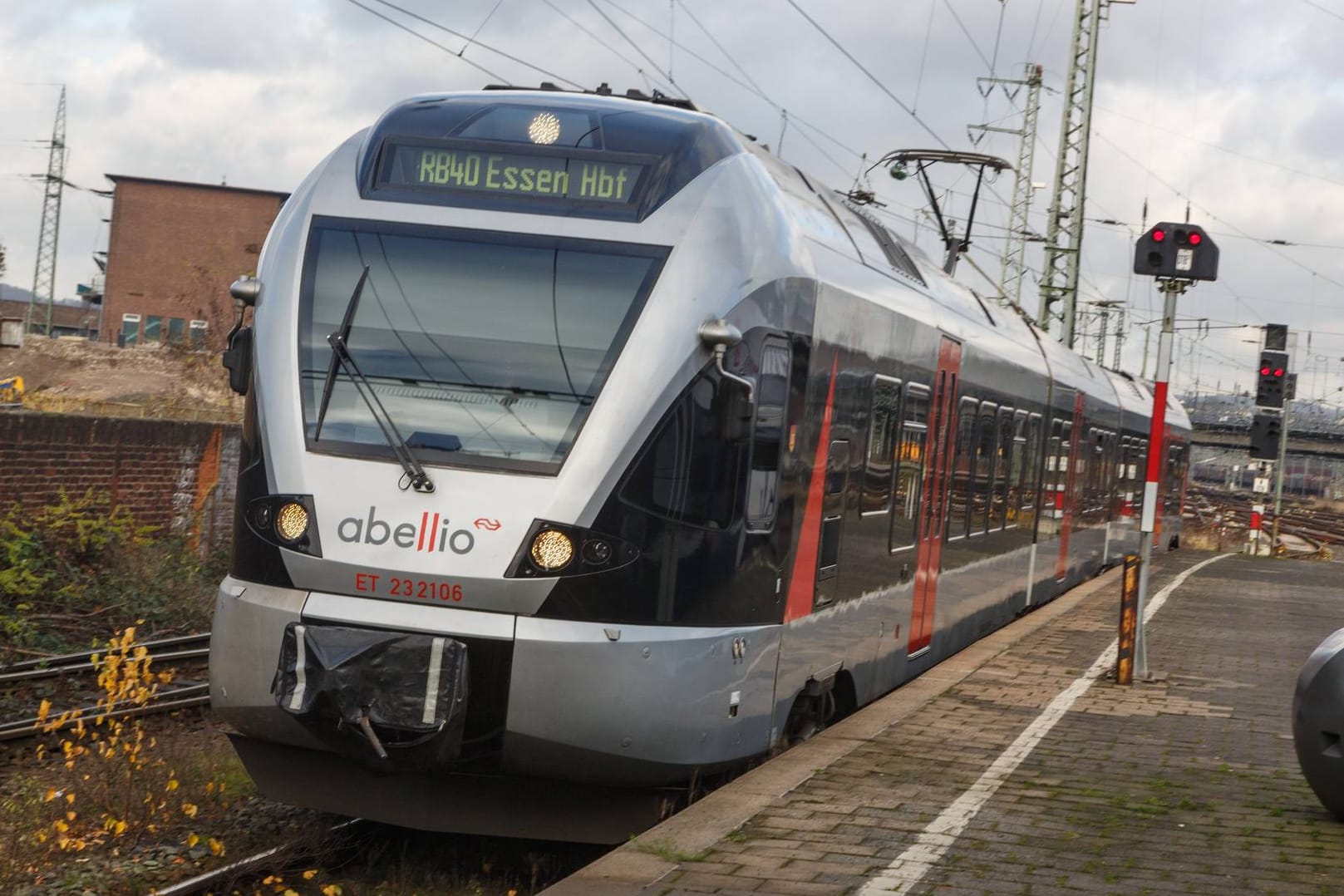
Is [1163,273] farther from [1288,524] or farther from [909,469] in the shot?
[1288,524]

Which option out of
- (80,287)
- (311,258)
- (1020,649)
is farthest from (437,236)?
(80,287)

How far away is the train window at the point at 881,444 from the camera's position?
9.92 metres

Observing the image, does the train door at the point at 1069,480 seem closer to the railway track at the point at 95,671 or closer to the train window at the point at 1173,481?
the railway track at the point at 95,671

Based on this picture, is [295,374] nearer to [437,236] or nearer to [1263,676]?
[437,236]

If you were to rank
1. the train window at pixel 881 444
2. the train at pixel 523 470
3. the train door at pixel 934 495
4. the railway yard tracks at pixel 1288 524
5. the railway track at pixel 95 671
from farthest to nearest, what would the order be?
the railway yard tracks at pixel 1288 524 < the train door at pixel 934 495 < the railway track at pixel 95 671 < the train window at pixel 881 444 < the train at pixel 523 470

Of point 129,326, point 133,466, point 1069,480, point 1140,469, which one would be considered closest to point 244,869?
point 133,466

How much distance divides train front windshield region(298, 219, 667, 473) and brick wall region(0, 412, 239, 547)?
898 centimetres

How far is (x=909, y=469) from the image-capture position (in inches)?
437

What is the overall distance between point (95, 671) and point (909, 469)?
6.31 meters

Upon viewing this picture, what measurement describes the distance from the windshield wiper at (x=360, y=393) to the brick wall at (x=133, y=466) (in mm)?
9021

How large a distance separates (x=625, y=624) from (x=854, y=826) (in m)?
1.32

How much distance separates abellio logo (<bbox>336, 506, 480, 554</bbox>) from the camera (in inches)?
273

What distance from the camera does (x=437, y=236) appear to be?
752cm

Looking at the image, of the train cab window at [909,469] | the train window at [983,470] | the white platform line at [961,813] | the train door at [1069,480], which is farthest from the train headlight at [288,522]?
the train door at [1069,480]
